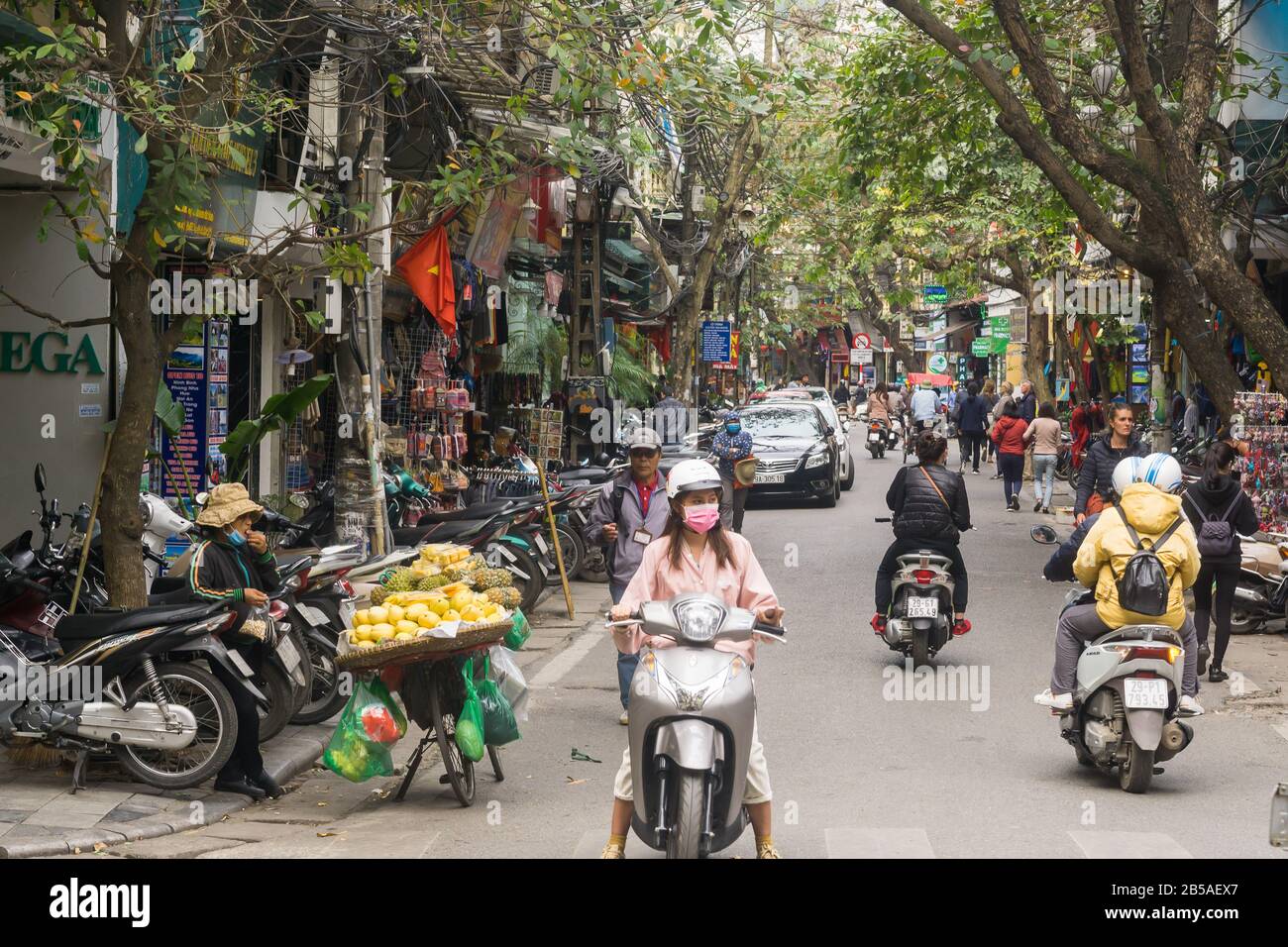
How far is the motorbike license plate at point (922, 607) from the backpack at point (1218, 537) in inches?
73.8

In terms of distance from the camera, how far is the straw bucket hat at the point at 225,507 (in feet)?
25.7

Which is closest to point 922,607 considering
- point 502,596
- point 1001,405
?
point 502,596

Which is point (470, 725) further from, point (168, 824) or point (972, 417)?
point (972, 417)

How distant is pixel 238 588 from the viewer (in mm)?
7832

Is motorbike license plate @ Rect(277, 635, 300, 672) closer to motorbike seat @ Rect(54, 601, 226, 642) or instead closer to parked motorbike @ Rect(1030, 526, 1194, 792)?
motorbike seat @ Rect(54, 601, 226, 642)

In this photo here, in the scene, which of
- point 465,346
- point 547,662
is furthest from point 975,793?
point 465,346

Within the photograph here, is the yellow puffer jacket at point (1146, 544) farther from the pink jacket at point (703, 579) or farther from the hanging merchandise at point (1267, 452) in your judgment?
the hanging merchandise at point (1267, 452)

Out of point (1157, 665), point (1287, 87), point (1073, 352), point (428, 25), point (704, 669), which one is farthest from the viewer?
point (1073, 352)

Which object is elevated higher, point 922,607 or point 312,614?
point 312,614

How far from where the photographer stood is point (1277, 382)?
11.8m

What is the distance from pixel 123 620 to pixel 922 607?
5.55m

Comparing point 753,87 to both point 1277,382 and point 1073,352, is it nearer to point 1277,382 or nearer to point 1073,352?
point 1277,382

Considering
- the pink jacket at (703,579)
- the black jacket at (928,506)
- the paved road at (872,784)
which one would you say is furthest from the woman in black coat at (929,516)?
the pink jacket at (703,579)

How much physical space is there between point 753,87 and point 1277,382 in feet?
15.7
